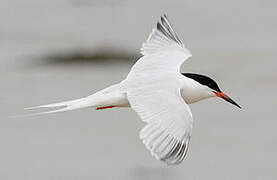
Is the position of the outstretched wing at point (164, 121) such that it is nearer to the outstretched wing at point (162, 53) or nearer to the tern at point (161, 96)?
the tern at point (161, 96)

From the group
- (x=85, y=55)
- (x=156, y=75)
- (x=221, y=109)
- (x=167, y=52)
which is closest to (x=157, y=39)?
(x=167, y=52)

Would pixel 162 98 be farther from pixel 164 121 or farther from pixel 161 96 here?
pixel 164 121

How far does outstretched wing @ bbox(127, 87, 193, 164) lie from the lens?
194 inches

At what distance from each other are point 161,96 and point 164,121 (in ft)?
0.79

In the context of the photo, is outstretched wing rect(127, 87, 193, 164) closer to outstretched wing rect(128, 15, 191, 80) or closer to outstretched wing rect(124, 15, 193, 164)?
outstretched wing rect(124, 15, 193, 164)

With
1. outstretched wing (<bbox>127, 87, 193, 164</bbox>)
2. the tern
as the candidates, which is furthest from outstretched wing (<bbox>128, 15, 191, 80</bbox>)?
outstretched wing (<bbox>127, 87, 193, 164</bbox>)

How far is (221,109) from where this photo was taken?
331 inches

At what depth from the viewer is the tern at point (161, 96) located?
5016mm

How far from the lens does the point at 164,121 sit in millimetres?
5133

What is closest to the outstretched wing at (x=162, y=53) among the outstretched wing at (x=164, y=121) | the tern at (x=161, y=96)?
the tern at (x=161, y=96)

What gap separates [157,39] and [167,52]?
0.48 feet

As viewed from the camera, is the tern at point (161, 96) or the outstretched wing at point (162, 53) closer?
the tern at point (161, 96)

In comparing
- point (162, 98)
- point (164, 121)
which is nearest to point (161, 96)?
point (162, 98)

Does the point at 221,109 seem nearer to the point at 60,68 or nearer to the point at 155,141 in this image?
the point at 60,68
